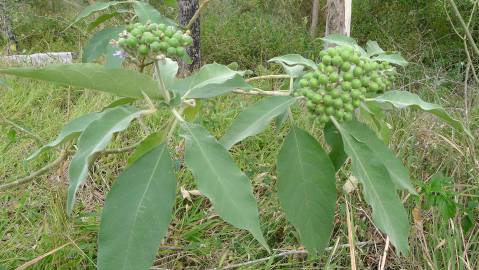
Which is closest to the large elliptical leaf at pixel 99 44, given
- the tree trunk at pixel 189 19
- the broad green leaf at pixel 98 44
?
the broad green leaf at pixel 98 44

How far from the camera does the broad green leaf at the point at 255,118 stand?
777mm

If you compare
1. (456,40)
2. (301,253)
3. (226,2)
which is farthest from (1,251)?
(226,2)

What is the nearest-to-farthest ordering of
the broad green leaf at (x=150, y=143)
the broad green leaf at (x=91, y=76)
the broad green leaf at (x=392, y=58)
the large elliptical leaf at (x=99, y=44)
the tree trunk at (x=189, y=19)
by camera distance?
the broad green leaf at (x=91, y=76), the broad green leaf at (x=150, y=143), the broad green leaf at (x=392, y=58), the large elliptical leaf at (x=99, y=44), the tree trunk at (x=189, y=19)

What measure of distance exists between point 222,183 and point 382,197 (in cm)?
27

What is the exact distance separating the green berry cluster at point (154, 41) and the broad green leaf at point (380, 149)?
1.04ft

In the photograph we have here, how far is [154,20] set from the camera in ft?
3.64

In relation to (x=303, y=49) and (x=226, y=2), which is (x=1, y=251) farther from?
(x=226, y=2)

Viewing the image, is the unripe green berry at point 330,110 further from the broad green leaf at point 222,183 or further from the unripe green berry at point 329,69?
the broad green leaf at point 222,183

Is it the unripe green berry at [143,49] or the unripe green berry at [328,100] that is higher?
the unripe green berry at [143,49]

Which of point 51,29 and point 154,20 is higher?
point 154,20

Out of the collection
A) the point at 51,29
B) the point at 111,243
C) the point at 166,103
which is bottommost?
the point at 51,29

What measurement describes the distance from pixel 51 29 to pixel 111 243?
796 cm

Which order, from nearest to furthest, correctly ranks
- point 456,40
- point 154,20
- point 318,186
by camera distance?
point 318,186, point 154,20, point 456,40

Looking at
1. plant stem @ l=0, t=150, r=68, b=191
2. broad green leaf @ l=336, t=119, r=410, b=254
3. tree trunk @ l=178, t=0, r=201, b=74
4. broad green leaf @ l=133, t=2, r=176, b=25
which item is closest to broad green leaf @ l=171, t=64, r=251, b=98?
broad green leaf @ l=336, t=119, r=410, b=254
